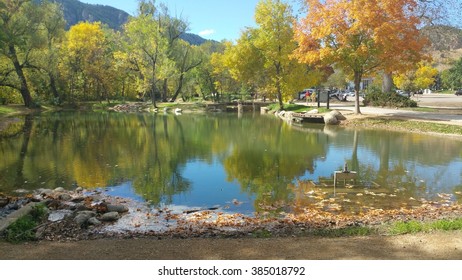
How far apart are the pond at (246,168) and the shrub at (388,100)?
13996 mm

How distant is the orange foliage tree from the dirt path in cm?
2364

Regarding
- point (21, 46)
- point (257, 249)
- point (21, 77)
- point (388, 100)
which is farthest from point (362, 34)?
point (21, 77)

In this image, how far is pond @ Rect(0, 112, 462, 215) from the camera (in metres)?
11.4

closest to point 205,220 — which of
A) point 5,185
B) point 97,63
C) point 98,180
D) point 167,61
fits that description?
point 98,180

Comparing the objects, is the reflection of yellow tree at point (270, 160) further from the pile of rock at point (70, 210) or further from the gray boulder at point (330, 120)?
the gray boulder at point (330, 120)

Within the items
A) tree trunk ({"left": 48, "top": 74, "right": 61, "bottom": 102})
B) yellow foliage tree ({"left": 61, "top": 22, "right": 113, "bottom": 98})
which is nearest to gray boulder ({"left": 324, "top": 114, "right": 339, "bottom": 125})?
yellow foliage tree ({"left": 61, "top": 22, "right": 113, "bottom": 98})

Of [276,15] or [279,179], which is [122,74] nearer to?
[276,15]

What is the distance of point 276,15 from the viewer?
4162 cm

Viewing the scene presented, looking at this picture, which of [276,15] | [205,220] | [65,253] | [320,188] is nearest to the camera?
[65,253]

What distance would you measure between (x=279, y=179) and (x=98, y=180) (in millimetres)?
6344

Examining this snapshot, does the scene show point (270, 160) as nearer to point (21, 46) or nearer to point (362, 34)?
point (362, 34)

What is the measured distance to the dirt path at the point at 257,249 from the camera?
6.11 m

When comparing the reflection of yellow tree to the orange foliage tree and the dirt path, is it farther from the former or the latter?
the orange foliage tree

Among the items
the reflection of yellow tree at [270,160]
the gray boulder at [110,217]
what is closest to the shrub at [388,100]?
the reflection of yellow tree at [270,160]
